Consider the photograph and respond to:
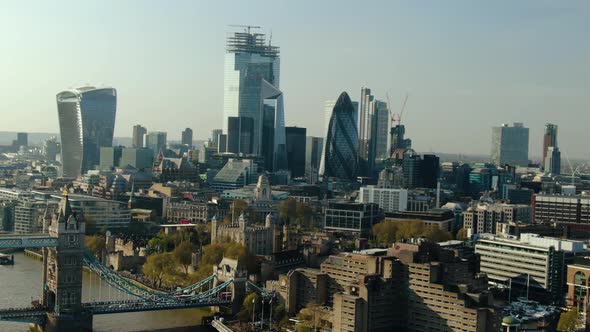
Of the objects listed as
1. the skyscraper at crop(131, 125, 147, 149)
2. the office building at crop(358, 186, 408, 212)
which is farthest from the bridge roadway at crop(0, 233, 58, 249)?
the skyscraper at crop(131, 125, 147, 149)

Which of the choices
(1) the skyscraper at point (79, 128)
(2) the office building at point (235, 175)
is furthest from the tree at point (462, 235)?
(1) the skyscraper at point (79, 128)

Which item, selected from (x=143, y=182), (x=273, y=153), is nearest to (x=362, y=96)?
(x=273, y=153)

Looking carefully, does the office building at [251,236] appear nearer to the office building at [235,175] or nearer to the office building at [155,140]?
the office building at [235,175]

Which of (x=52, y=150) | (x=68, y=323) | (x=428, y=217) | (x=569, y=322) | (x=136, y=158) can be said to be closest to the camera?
(x=68, y=323)

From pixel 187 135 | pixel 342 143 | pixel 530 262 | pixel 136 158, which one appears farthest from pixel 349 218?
pixel 187 135

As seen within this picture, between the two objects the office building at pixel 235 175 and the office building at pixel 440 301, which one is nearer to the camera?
the office building at pixel 440 301

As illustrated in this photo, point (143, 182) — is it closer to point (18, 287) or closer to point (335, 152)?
point (335, 152)

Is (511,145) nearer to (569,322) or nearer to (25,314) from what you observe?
(569,322)
